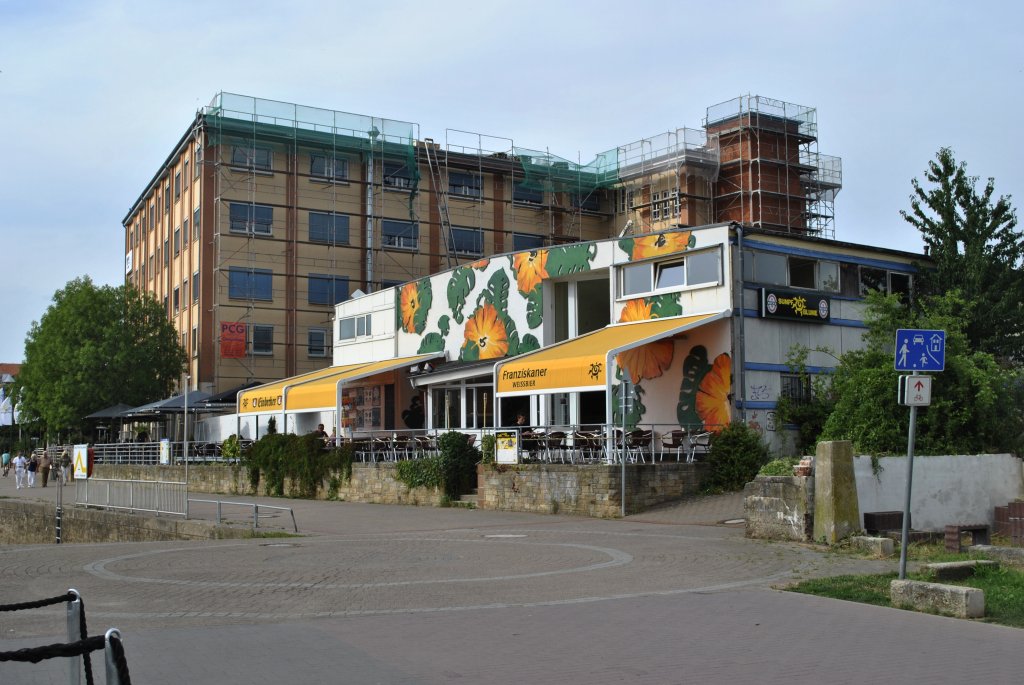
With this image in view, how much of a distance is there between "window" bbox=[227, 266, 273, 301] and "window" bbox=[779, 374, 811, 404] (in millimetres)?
31437

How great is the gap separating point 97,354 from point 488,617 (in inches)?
1785

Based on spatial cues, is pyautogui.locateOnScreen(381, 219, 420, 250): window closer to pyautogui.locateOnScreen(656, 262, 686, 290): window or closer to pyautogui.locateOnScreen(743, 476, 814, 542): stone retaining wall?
pyautogui.locateOnScreen(656, 262, 686, 290): window

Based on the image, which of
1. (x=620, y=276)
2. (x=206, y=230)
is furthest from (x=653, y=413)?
(x=206, y=230)

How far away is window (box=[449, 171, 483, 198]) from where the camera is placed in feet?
184

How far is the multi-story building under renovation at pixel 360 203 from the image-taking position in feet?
167

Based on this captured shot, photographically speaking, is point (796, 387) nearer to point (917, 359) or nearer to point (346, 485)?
point (346, 485)

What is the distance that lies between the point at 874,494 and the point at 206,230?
40.9 metres

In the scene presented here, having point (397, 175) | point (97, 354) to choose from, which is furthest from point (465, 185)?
point (97, 354)

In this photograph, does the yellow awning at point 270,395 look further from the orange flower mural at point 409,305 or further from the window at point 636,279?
the window at point 636,279

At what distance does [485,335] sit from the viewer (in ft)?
113

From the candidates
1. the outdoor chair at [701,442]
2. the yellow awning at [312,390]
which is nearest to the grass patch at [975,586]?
the outdoor chair at [701,442]

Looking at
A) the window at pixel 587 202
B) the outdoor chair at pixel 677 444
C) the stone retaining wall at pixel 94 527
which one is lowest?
the stone retaining wall at pixel 94 527

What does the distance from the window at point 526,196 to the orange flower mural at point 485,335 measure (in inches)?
923

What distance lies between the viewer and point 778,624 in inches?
372
